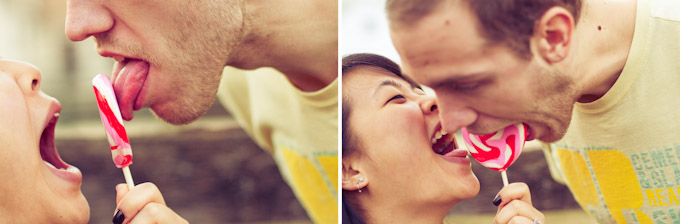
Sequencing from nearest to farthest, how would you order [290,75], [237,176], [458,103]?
[458,103], [290,75], [237,176]

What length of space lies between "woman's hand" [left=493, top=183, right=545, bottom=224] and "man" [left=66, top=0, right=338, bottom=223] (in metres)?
0.41

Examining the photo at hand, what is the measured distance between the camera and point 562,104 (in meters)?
1.02

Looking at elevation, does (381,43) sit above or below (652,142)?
above

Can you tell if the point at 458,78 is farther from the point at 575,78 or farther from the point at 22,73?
the point at 22,73

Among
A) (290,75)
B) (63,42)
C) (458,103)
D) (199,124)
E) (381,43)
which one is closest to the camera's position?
(458,103)

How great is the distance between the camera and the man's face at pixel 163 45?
1123 mm

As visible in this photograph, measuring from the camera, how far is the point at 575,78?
100cm

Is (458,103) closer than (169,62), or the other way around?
(458,103)

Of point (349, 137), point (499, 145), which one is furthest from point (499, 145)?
point (349, 137)

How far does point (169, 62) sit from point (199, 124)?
195 centimetres

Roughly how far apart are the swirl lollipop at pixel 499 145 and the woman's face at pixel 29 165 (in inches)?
21.1

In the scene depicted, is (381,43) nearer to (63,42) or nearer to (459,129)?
(459,129)

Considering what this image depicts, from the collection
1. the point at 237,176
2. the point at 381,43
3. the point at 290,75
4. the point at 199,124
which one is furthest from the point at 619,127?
the point at 199,124

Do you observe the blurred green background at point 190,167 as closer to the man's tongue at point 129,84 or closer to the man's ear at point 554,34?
the man's tongue at point 129,84
